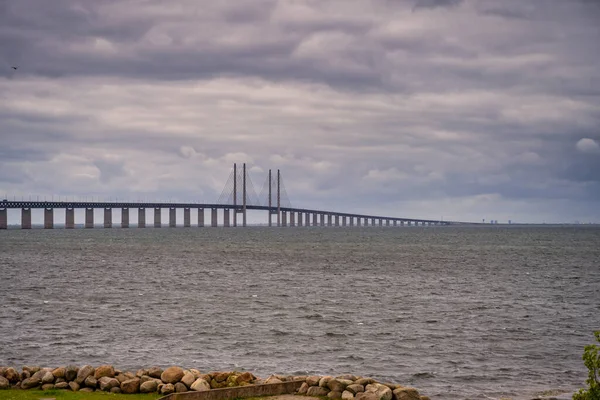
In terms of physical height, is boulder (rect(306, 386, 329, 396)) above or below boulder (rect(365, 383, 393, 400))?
below

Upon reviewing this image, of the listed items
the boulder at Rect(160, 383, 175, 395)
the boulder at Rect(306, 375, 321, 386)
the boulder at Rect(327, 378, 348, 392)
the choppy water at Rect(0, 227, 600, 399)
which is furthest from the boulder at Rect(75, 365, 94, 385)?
the choppy water at Rect(0, 227, 600, 399)

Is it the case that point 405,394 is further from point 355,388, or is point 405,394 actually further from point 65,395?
point 65,395

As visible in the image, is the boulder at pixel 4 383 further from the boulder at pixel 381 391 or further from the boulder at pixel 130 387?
the boulder at pixel 381 391

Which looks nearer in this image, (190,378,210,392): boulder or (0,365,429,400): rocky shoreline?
(0,365,429,400): rocky shoreline

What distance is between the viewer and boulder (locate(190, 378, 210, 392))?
53.8ft

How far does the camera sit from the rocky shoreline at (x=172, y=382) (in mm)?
16266

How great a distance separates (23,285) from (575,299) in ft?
100

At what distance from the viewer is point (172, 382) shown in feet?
55.9

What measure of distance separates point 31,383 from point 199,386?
145 inches

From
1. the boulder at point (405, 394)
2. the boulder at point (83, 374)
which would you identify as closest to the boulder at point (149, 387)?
the boulder at point (83, 374)

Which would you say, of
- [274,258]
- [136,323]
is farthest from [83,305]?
[274,258]

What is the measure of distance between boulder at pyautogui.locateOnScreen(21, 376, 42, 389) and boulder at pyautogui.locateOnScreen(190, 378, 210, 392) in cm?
340

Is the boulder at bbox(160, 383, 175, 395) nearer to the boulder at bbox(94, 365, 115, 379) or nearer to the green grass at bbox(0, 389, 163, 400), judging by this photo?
the green grass at bbox(0, 389, 163, 400)

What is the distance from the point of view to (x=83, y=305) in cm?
3762
